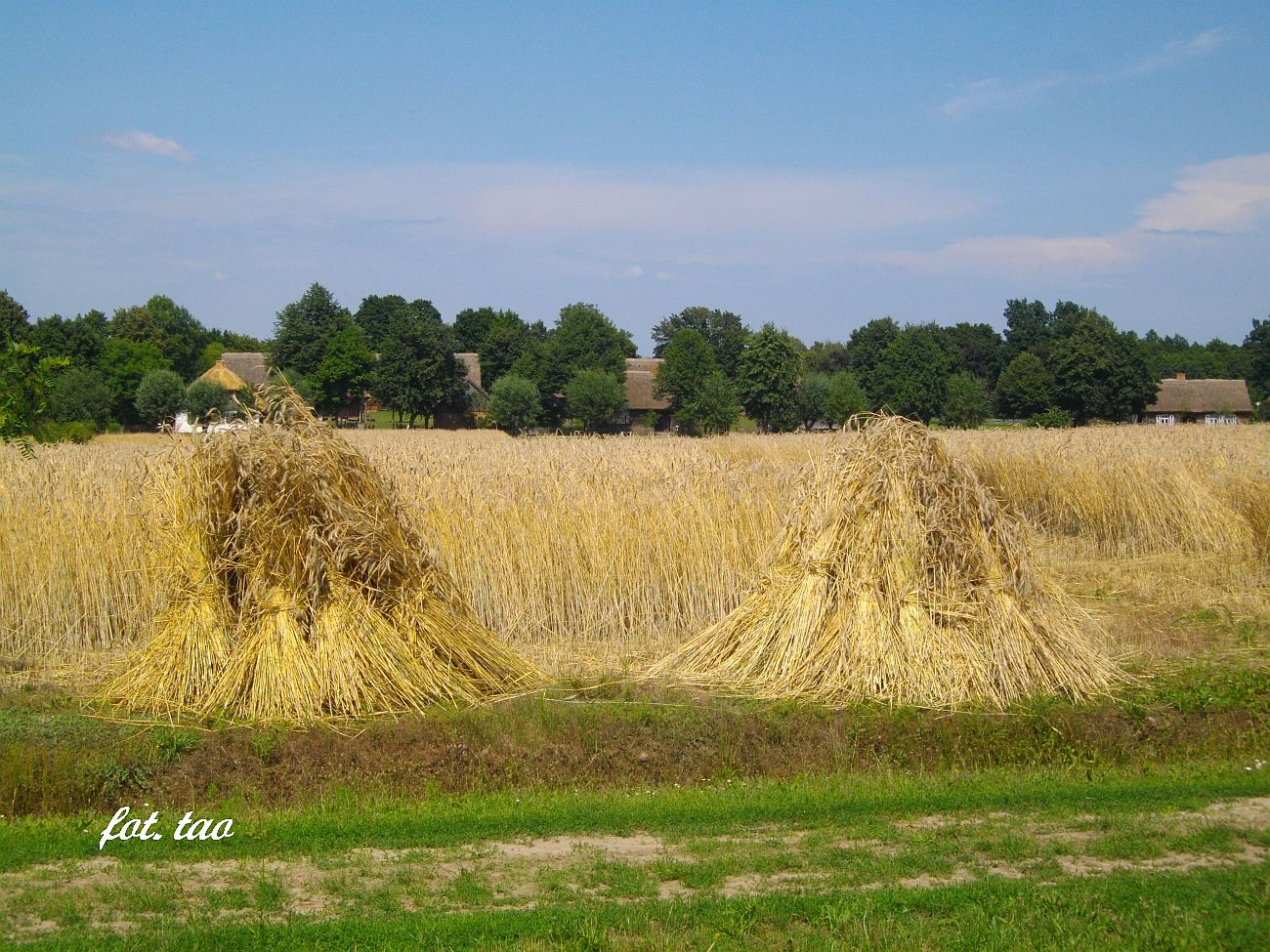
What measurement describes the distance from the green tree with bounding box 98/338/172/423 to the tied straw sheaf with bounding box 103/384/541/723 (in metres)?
56.0

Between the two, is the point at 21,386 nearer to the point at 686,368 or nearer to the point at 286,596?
the point at 286,596

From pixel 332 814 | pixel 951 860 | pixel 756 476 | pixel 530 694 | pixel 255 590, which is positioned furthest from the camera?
pixel 756 476

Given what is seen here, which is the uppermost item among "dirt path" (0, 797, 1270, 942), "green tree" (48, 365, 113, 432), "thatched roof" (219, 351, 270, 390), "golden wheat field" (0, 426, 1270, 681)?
"thatched roof" (219, 351, 270, 390)

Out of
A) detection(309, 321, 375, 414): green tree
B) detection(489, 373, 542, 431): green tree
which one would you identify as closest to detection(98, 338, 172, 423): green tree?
detection(309, 321, 375, 414): green tree

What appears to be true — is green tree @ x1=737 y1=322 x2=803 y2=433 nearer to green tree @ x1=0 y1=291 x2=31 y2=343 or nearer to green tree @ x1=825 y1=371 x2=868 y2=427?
green tree @ x1=825 y1=371 x2=868 y2=427

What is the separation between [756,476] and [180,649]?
8.15 m

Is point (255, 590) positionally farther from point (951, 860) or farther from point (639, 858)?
point (951, 860)

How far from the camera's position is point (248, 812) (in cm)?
739

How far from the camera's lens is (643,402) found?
8581cm

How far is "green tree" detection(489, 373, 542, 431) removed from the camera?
6631 cm

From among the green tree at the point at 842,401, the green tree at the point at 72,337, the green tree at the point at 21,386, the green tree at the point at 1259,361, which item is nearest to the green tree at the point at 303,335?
the green tree at the point at 72,337

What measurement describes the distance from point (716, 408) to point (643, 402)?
25.2 m

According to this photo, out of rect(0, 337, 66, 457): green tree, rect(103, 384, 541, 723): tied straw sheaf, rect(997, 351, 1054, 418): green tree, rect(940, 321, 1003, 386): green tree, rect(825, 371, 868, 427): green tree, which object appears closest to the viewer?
rect(103, 384, 541, 723): tied straw sheaf

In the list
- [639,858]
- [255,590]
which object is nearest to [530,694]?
[255,590]
